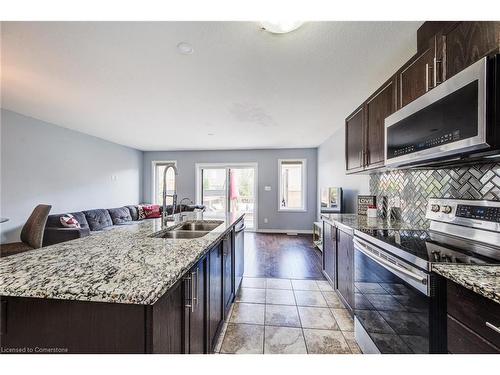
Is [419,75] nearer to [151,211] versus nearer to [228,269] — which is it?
[228,269]

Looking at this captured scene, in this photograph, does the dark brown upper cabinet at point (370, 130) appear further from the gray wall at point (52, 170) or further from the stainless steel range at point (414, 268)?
the gray wall at point (52, 170)

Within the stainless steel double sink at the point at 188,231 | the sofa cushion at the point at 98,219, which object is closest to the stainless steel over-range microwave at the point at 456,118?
the stainless steel double sink at the point at 188,231

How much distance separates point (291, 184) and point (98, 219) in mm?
4805

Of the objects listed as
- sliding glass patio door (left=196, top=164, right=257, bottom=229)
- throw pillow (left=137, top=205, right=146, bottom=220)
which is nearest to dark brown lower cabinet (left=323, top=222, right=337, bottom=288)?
sliding glass patio door (left=196, top=164, right=257, bottom=229)

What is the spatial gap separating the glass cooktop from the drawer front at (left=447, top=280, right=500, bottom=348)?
0.16 meters

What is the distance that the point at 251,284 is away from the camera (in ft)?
9.11

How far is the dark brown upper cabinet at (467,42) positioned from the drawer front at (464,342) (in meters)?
1.21

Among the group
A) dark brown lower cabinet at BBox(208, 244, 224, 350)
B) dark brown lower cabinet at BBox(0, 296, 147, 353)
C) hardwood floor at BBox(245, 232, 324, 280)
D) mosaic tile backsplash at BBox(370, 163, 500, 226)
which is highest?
mosaic tile backsplash at BBox(370, 163, 500, 226)

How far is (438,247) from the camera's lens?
125 centimetres

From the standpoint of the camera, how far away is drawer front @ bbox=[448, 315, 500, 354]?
741mm

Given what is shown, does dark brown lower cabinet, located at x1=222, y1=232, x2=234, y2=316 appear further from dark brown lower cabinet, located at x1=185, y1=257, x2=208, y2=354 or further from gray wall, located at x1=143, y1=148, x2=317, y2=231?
gray wall, located at x1=143, y1=148, x2=317, y2=231

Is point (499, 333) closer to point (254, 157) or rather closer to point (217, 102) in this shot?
point (217, 102)

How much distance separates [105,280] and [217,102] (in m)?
2.62
